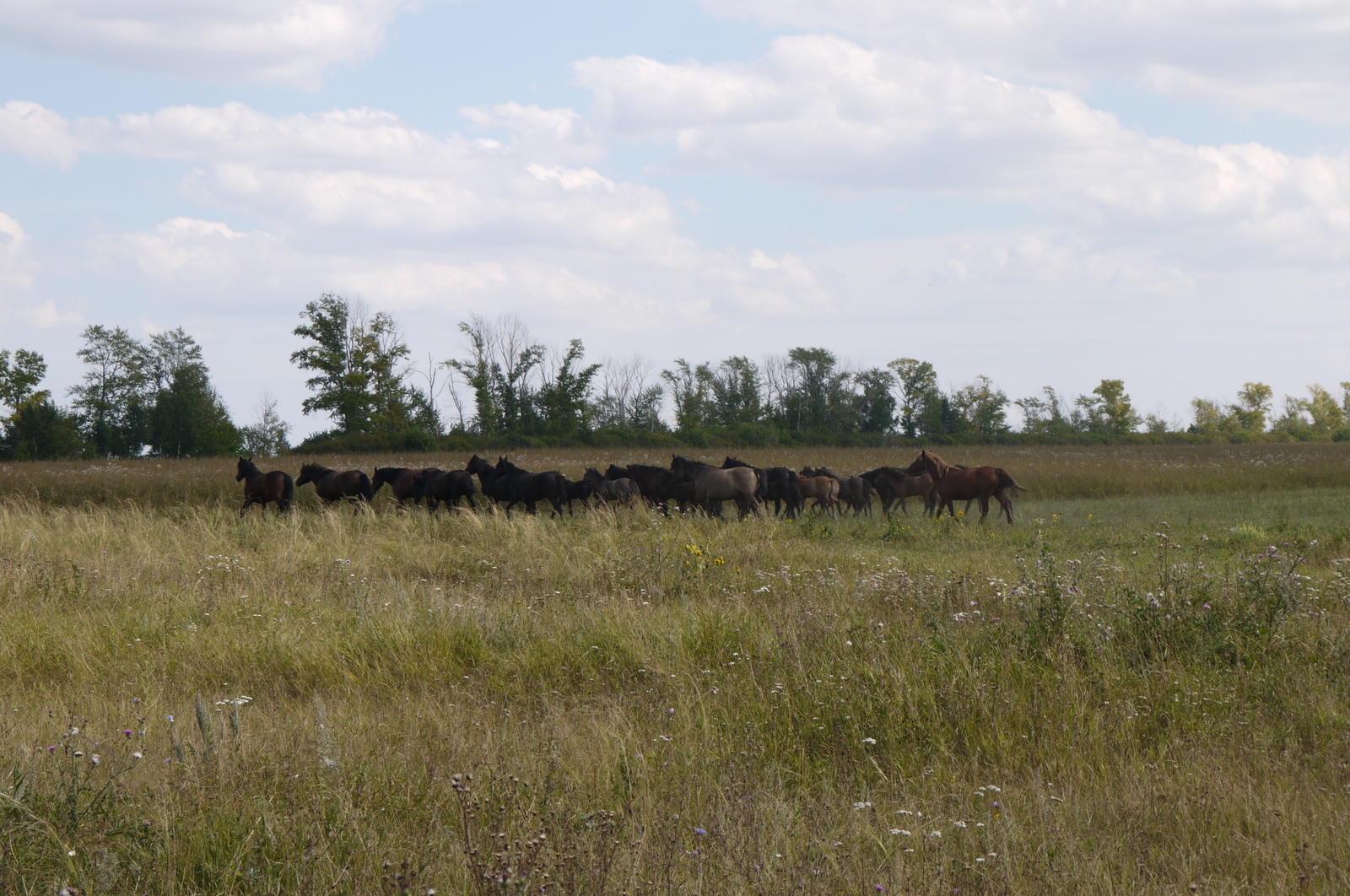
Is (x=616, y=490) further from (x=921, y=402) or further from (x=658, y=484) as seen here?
(x=921, y=402)

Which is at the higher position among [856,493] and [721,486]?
[721,486]

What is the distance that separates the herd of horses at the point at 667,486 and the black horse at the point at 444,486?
2 centimetres

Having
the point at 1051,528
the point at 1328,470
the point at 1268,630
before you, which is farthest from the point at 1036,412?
the point at 1268,630

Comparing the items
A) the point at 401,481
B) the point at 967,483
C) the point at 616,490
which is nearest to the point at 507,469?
the point at 616,490

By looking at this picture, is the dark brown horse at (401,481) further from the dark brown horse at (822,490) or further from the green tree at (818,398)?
the green tree at (818,398)

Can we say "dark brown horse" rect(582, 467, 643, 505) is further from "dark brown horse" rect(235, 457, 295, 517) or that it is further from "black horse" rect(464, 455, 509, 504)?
"dark brown horse" rect(235, 457, 295, 517)

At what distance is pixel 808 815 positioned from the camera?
4.25m

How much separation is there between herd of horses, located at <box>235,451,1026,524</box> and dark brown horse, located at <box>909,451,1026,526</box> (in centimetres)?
2

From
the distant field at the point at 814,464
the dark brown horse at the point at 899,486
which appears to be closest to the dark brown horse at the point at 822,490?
the dark brown horse at the point at 899,486

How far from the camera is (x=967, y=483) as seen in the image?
68.5 feet

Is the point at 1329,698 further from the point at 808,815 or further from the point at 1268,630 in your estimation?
the point at 808,815

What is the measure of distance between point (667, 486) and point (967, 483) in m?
6.99

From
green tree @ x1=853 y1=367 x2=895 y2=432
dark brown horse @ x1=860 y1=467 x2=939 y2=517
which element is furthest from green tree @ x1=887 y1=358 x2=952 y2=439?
dark brown horse @ x1=860 y1=467 x2=939 y2=517

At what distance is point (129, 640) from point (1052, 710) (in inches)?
286
